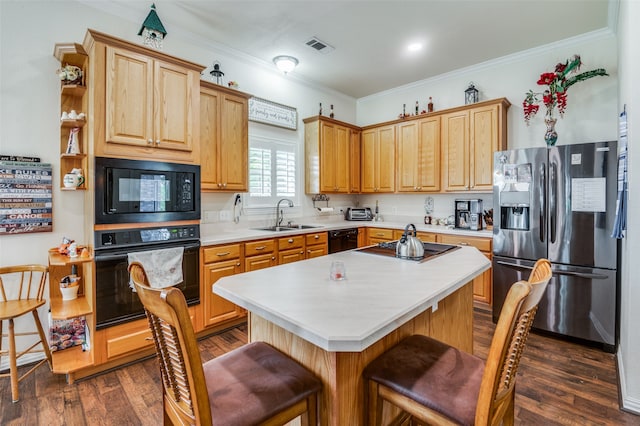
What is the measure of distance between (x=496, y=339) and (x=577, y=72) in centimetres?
398

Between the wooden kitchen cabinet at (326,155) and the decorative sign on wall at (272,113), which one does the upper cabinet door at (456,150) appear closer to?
the wooden kitchen cabinet at (326,155)

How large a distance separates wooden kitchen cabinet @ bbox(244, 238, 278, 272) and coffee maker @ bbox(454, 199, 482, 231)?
8.17 ft

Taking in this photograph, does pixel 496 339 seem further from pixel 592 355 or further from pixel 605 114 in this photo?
pixel 605 114

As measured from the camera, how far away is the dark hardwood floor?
6.29 feet

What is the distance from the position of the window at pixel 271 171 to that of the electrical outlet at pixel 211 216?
1.63 ft

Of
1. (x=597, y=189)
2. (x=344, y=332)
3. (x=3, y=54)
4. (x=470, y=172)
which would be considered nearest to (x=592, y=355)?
(x=597, y=189)

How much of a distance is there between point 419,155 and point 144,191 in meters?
3.49

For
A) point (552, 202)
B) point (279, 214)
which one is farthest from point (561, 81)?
point (279, 214)

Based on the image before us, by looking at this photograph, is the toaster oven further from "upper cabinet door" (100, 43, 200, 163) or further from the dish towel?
the dish towel

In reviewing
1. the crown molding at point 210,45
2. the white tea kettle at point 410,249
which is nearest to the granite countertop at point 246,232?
the white tea kettle at point 410,249

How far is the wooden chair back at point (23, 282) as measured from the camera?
7.71ft

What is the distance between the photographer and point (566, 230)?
290cm

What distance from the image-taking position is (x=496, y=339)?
97cm

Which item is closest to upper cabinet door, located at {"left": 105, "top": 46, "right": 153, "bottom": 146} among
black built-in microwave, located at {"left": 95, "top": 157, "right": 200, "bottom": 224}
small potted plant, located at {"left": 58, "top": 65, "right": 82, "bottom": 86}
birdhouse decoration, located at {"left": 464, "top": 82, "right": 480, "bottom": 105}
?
black built-in microwave, located at {"left": 95, "top": 157, "right": 200, "bottom": 224}
